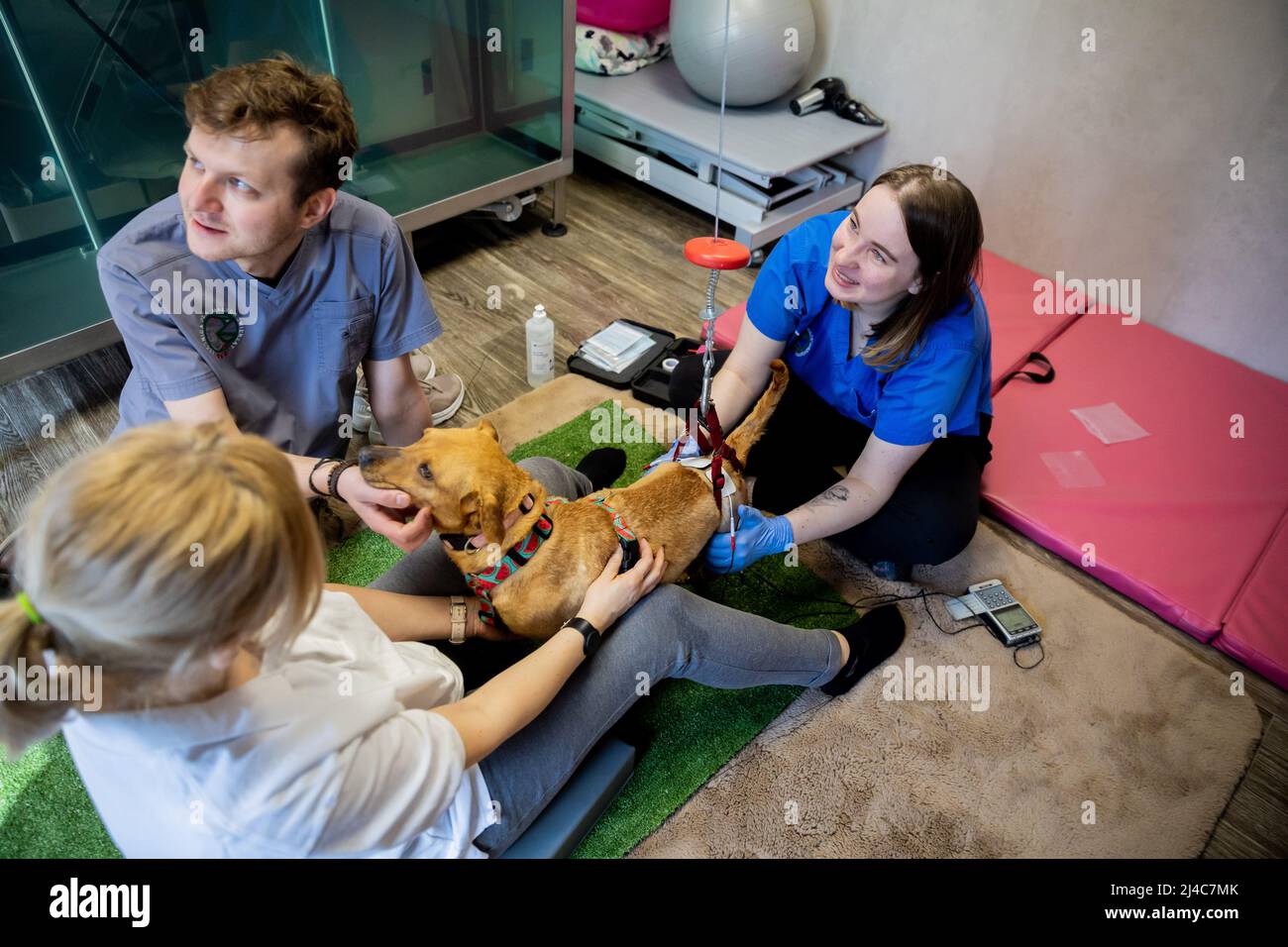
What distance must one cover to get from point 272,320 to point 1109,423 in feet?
7.33

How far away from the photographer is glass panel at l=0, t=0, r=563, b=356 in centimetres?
201

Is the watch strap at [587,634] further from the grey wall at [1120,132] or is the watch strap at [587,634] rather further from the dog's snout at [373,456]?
the grey wall at [1120,132]

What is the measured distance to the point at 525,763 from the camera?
3.70ft

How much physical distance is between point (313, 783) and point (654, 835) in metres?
0.85

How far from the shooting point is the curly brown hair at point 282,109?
1.21 metres

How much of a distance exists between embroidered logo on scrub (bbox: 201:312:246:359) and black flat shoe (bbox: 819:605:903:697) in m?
1.37

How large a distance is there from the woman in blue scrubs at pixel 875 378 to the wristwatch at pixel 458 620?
0.56 meters

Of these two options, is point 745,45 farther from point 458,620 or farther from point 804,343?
point 458,620

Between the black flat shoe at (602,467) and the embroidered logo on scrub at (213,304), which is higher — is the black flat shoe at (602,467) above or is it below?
below

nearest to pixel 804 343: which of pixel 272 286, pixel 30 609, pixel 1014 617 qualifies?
pixel 1014 617

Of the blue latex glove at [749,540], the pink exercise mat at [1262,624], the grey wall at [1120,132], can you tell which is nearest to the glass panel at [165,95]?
the grey wall at [1120,132]

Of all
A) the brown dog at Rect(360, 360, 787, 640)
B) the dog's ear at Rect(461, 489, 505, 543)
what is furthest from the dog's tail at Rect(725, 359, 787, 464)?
the dog's ear at Rect(461, 489, 505, 543)
